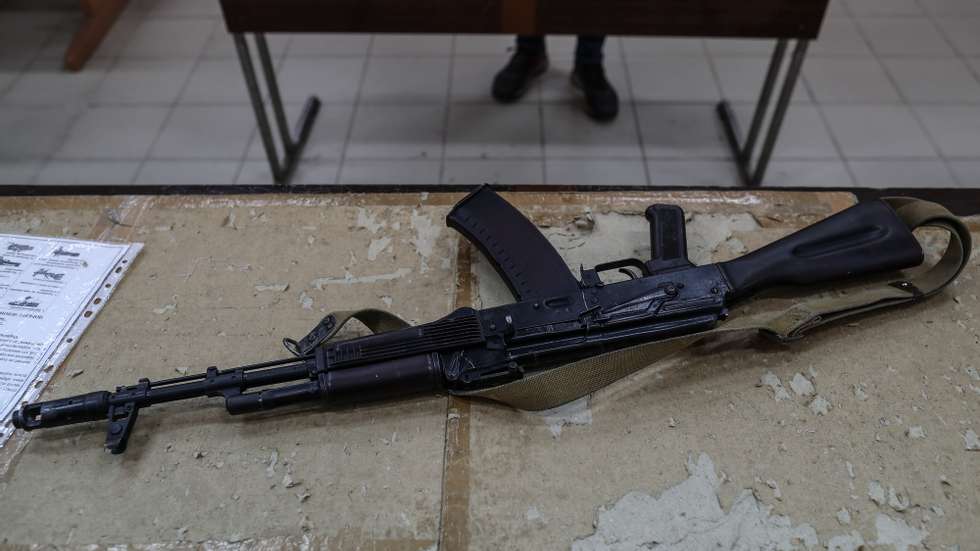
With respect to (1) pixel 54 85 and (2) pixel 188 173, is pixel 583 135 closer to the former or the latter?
(2) pixel 188 173

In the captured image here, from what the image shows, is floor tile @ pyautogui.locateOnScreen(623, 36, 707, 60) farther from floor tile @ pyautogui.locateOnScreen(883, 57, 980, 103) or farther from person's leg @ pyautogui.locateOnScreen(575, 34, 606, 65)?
floor tile @ pyautogui.locateOnScreen(883, 57, 980, 103)

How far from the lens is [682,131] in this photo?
2.66m

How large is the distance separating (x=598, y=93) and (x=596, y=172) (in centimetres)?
40

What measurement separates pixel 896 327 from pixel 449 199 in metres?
1.04

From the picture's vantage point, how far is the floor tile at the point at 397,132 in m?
2.58

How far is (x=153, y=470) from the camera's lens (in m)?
1.18

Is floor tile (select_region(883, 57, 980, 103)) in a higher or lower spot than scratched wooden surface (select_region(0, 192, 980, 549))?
lower

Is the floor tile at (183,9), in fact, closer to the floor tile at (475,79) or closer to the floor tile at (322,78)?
the floor tile at (322,78)

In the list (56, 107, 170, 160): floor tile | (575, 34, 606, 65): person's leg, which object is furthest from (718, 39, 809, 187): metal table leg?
(56, 107, 170, 160): floor tile

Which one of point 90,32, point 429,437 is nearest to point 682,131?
point 429,437

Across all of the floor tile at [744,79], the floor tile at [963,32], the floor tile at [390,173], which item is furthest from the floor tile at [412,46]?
the floor tile at [963,32]

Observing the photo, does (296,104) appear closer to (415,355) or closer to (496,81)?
(496,81)

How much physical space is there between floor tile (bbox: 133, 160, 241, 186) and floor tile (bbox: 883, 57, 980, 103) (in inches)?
110

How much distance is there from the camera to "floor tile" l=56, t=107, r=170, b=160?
102 inches
